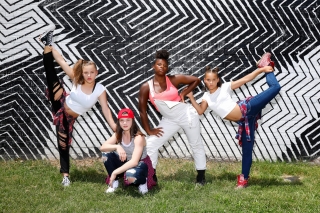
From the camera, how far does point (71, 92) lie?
556 cm

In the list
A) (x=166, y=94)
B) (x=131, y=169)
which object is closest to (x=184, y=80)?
(x=166, y=94)

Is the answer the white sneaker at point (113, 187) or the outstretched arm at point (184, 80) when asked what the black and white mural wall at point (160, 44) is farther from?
the white sneaker at point (113, 187)

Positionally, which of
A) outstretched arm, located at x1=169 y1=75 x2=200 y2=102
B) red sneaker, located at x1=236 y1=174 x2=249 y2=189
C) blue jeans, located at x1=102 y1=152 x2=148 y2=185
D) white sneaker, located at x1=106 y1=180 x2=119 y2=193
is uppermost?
outstretched arm, located at x1=169 y1=75 x2=200 y2=102

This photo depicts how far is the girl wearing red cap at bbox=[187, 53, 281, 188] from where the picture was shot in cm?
538

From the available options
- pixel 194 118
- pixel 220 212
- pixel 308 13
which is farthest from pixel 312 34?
pixel 220 212

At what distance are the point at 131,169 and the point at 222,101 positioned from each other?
4.34 feet

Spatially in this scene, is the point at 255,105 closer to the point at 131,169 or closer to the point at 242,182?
the point at 242,182

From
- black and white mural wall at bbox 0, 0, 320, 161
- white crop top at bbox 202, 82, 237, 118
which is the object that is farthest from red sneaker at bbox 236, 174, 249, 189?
black and white mural wall at bbox 0, 0, 320, 161

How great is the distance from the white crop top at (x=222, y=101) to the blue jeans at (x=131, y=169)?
42.5 inches

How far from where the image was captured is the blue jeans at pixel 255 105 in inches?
210

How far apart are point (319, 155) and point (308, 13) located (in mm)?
2019

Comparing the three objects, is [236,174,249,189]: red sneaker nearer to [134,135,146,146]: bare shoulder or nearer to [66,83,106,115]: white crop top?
[134,135,146,146]: bare shoulder

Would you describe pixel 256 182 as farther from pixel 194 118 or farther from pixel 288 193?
pixel 194 118

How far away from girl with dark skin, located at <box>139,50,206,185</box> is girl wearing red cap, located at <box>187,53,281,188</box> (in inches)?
7.3
